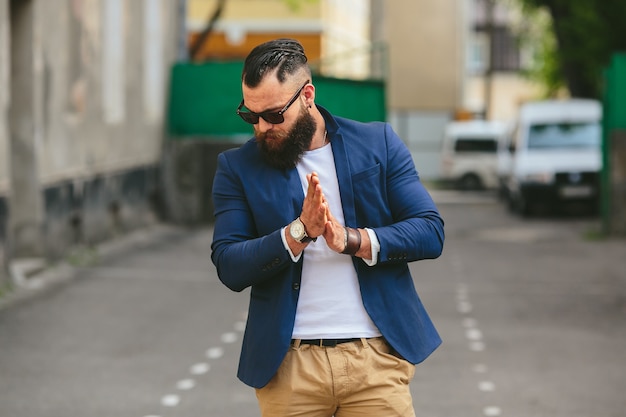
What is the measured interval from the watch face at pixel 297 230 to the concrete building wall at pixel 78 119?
31.5 ft

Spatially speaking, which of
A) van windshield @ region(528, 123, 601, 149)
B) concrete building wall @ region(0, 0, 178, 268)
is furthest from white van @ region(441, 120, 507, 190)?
concrete building wall @ region(0, 0, 178, 268)

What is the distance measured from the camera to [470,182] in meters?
39.8

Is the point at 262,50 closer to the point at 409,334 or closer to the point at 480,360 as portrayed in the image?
the point at 409,334

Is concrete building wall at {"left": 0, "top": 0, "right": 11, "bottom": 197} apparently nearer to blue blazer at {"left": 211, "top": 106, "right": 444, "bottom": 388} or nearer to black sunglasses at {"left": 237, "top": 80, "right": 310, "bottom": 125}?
blue blazer at {"left": 211, "top": 106, "right": 444, "bottom": 388}

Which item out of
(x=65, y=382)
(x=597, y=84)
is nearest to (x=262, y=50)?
(x=65, y=382)

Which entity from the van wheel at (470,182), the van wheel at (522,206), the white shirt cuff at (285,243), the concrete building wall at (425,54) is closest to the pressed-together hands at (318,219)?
the white shirt cuff at (285,243)

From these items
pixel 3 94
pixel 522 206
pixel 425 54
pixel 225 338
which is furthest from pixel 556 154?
pixel 425 54

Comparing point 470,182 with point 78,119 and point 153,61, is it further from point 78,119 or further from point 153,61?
point 78,119

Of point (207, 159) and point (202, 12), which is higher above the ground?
point (202, 12)

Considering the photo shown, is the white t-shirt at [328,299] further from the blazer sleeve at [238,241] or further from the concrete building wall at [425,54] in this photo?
the concrete building wall at [425,54]

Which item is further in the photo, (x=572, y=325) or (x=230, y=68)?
(x=230, y=68)

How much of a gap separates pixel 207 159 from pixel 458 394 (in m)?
14.7

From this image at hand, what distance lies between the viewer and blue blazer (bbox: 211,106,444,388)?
3852mm

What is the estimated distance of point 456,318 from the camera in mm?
11656
